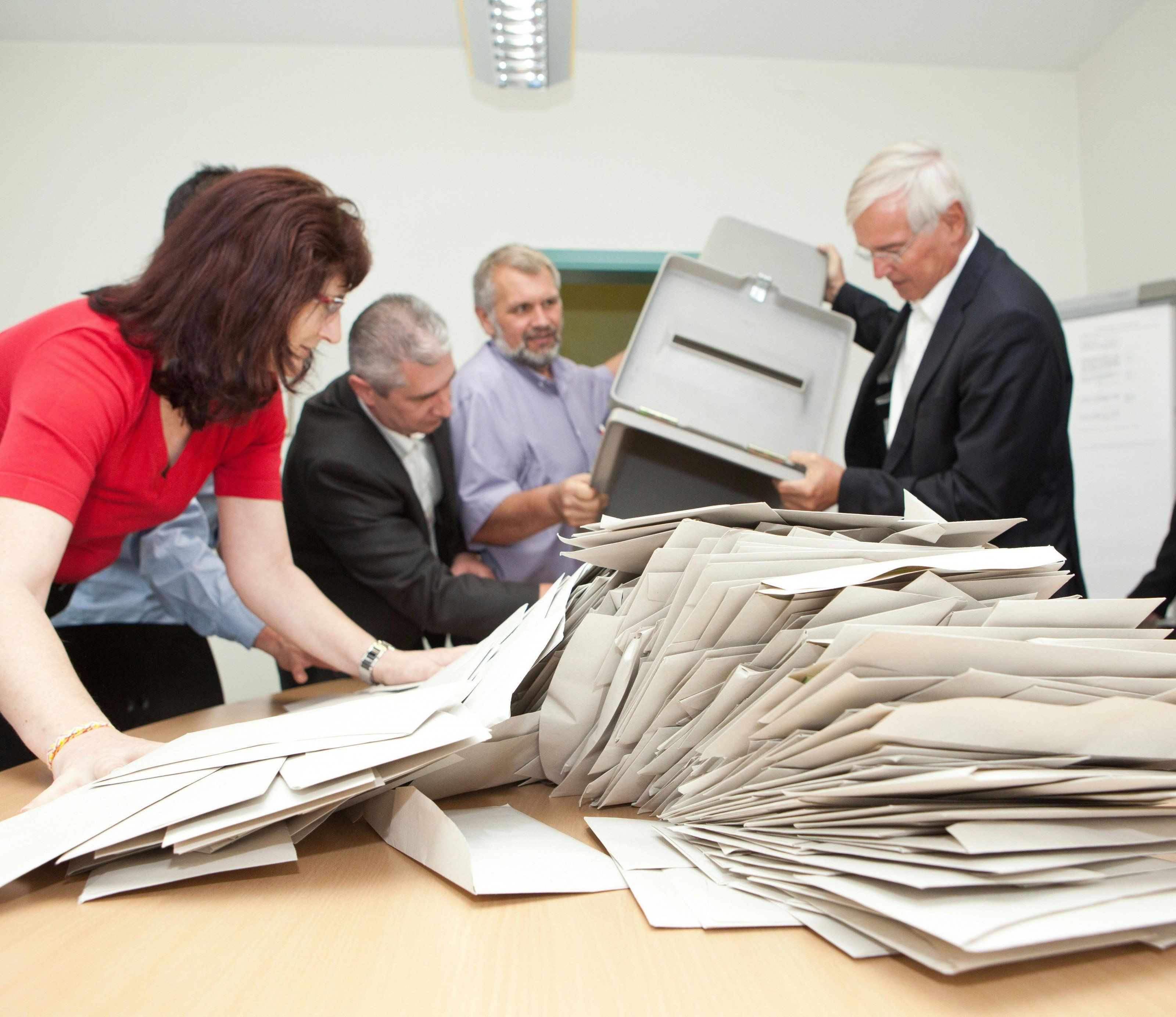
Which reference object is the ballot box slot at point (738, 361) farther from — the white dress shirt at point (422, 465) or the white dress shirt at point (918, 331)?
the white dress shirt at point (422, 465)

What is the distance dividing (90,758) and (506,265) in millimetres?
2150

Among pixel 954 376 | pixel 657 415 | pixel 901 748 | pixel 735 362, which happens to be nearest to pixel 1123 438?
pixel 954 376

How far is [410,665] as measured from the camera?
3.42 feet

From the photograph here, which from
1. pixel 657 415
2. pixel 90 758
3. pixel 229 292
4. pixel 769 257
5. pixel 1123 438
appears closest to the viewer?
pixel 90 758

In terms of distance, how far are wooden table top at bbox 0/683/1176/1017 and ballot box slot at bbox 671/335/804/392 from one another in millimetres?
1103

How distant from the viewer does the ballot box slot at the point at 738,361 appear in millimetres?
1439

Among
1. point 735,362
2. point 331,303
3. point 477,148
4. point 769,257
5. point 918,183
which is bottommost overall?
point 735,362

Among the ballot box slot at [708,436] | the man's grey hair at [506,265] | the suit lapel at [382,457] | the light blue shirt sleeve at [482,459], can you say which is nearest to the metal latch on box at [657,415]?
the ballot box slot at [708,436]

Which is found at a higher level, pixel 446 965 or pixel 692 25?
pixel 692 25

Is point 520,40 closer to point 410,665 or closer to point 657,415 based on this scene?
point 657,415

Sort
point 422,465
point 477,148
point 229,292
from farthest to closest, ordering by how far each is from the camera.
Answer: point 477,148
point 422,465
point 229,292

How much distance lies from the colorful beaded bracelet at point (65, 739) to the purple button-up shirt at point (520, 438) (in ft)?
4.69

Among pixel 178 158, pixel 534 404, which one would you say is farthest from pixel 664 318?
pixel 178 158

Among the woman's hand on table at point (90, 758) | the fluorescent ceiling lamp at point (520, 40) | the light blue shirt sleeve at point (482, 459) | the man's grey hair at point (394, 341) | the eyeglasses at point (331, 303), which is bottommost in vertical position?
the woman's hand on table at point (90, 758)
